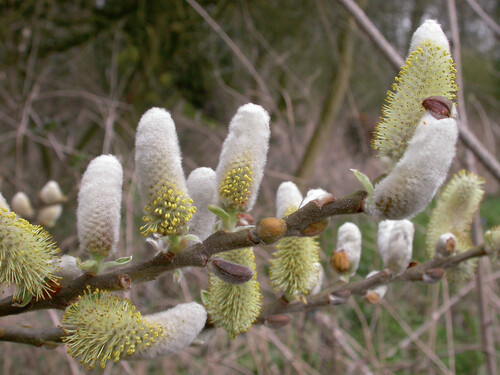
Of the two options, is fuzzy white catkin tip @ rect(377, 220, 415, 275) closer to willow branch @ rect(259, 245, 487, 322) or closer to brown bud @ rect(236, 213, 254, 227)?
willow branch @ rect(259, 245, 487, 322)

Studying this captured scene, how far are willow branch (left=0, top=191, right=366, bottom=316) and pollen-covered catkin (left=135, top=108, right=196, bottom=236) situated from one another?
4cm

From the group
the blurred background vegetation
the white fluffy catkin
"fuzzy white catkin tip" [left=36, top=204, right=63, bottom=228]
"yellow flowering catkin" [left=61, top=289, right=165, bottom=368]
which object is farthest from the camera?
the blurred background vegetation

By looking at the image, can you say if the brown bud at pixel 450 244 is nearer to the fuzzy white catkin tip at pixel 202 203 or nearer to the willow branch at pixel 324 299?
the willow branch at pixel 324 299

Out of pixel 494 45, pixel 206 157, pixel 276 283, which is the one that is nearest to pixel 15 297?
pixel 276 283

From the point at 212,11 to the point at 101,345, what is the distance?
2.71 m

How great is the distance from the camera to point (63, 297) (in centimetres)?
75

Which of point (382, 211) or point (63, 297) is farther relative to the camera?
point (63, 297)

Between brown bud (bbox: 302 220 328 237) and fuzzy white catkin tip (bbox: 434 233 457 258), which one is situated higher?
brown bud (bbox: 302 220 328 237)

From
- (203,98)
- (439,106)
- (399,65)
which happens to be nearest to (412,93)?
(439,106)

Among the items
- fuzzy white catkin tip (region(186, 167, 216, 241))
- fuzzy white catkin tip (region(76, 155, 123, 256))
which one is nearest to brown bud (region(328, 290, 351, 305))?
fuzzy white catkin tip (region(186, 167, 216, 241))

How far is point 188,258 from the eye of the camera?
71 cm

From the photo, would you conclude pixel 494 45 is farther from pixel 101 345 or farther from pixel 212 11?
pixel 101 345

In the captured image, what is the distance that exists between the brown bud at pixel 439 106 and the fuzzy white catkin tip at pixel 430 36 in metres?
0.11

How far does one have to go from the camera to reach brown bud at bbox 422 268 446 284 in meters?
1.00
